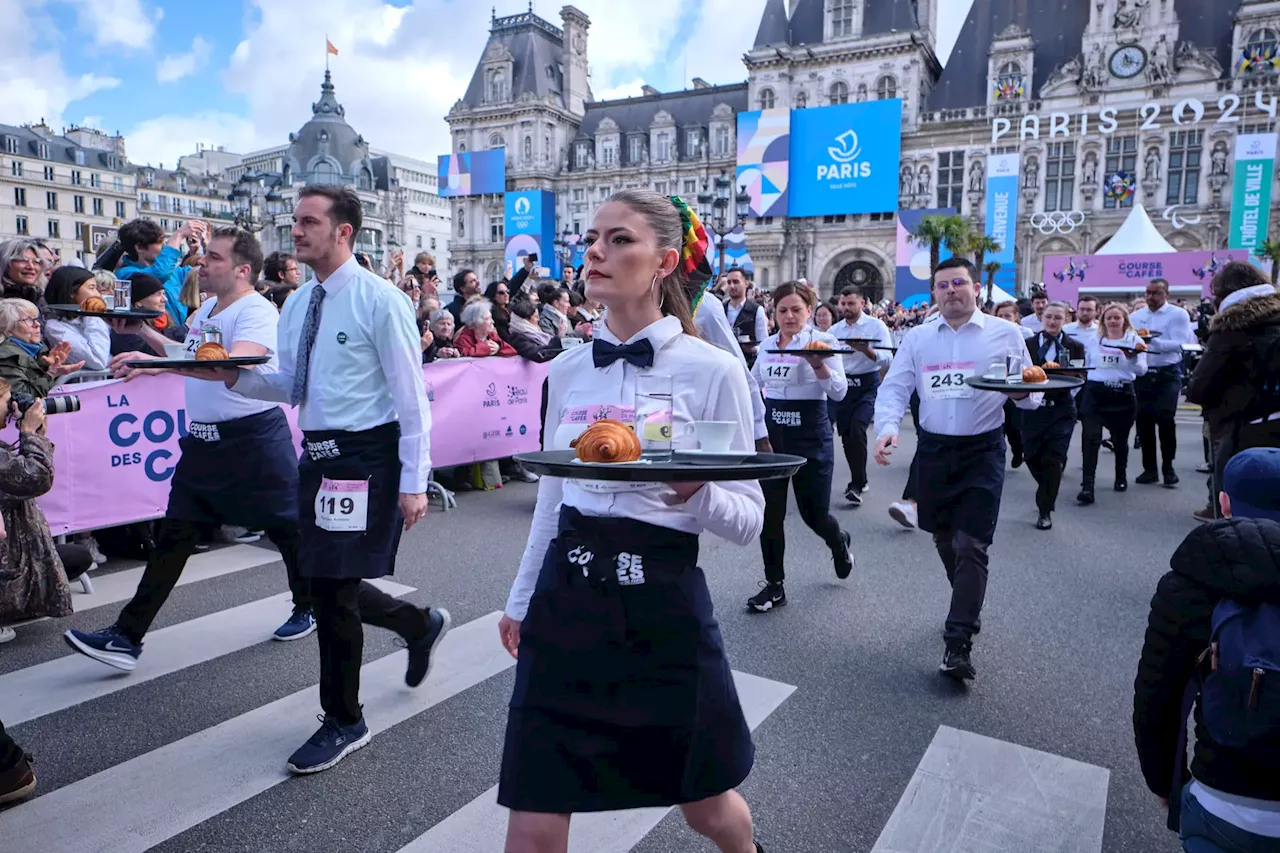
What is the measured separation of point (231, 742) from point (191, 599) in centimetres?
222

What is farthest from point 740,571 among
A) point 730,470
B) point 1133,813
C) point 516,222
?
point 516,222

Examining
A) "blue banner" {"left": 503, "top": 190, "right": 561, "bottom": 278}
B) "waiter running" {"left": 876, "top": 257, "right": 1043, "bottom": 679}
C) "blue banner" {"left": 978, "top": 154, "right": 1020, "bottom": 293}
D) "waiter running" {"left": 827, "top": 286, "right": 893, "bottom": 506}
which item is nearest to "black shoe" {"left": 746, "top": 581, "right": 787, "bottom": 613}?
"waiter running" {"left": 876, "top": 257, "right": 1043, "bottom": 679}

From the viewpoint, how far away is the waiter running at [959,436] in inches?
176

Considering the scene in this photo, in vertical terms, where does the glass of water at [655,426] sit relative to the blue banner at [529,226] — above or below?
below

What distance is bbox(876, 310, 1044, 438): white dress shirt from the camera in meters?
4.68

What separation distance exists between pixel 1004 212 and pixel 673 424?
46.6 m

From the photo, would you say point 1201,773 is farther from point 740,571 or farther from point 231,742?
point 740,571

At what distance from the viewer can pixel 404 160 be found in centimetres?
11912

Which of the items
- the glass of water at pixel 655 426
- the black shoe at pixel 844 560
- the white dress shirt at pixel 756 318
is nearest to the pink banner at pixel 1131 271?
the white dress shirt at pixel 756 318

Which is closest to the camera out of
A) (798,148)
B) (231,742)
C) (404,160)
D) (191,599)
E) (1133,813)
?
(1133,813)

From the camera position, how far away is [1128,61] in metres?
42.3

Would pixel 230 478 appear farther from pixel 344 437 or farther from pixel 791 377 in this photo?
pixel 791 377

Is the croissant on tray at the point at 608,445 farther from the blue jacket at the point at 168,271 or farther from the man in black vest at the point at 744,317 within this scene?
the man in black vest at the point at 744,317

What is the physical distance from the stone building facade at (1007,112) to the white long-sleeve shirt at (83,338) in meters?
42.8
